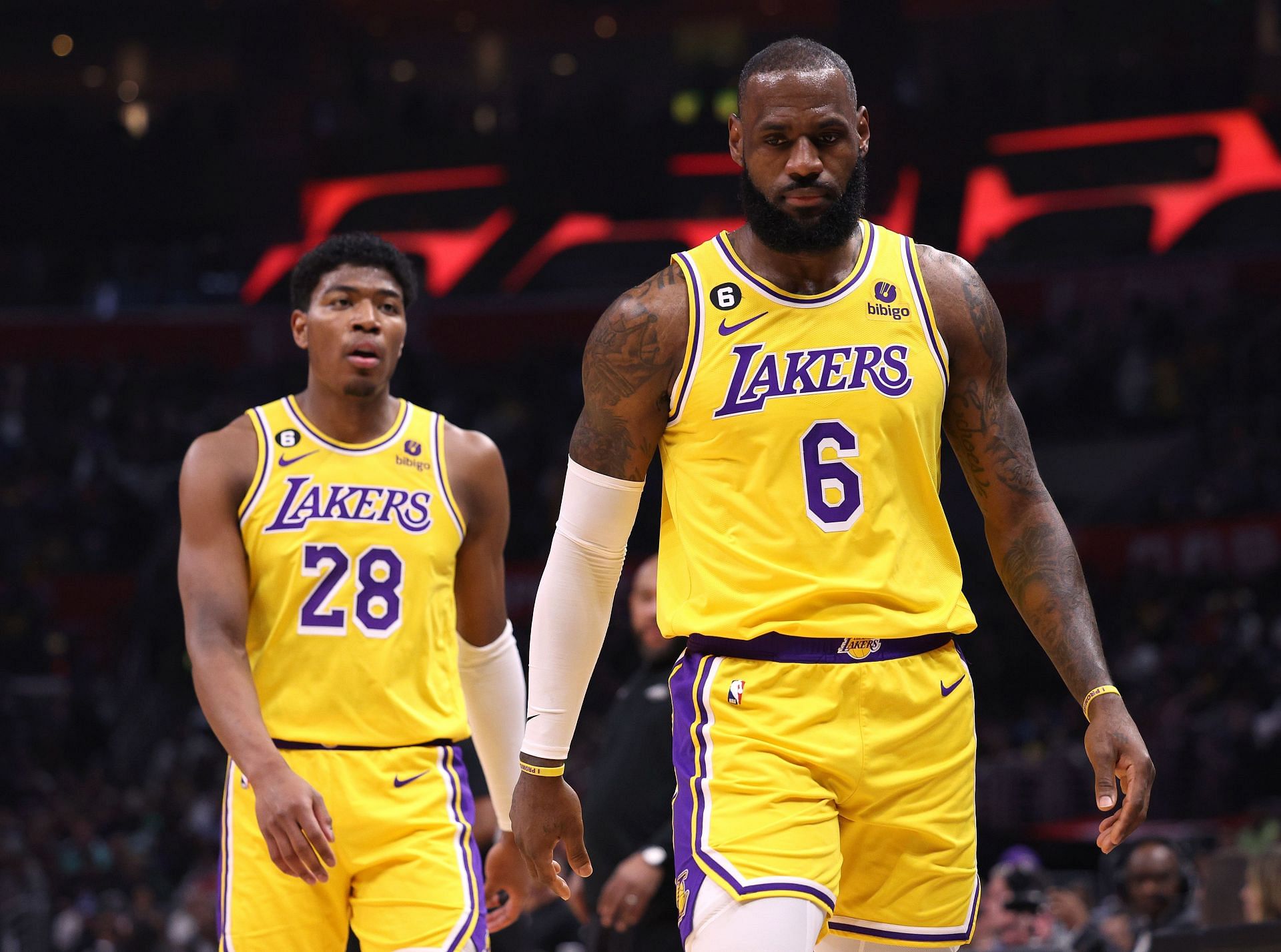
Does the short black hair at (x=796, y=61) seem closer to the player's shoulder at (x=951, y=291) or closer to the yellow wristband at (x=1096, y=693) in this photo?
the player's shoulder at (x=951, y=291)

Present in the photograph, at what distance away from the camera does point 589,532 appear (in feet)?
11.3

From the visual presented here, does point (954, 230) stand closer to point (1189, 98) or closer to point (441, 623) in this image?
point (1189, 98)

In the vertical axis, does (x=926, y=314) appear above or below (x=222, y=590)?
above

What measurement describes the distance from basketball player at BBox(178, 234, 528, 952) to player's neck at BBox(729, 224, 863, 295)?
1451 mm

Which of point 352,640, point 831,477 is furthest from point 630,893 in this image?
point 831,477

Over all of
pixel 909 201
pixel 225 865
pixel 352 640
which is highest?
pixel 909 201

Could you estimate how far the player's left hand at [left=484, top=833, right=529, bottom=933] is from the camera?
4645 mm

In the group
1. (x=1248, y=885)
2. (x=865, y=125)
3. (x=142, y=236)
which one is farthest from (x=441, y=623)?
(x=142, y=236)

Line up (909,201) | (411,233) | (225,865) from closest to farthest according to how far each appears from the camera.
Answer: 1. (225,865)
2. (909,201)
3. (411,233)

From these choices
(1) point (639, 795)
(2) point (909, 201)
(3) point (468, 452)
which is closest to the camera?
(3) point (468, 452)

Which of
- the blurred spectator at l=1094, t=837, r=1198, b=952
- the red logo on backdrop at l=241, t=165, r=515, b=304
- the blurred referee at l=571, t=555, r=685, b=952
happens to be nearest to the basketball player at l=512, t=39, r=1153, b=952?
the blurred referee at l=571, t=555, r=685, b=952

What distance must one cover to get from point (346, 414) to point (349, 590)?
0.54m

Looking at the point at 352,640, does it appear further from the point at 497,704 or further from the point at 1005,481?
the point at 1005,481

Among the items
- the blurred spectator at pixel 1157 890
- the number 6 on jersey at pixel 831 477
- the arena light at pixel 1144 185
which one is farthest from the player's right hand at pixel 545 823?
the arena light at pixel 1144 185
